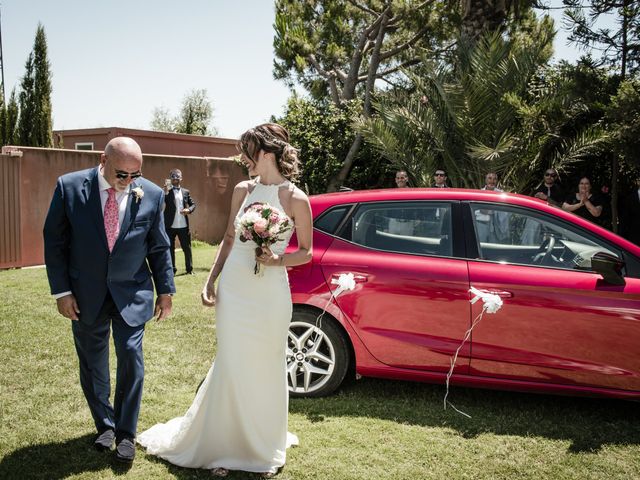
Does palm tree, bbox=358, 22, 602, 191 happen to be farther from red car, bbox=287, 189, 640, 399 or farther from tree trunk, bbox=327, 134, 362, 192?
red car, bbox=287, 189, 640, 399

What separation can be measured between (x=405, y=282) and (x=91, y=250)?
2.28 m

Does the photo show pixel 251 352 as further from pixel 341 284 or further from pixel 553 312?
pixel 553 312

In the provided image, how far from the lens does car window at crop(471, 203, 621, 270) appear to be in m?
4.60

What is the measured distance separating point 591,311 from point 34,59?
26011 mm

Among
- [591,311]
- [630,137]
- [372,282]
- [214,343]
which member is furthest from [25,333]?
[630,137]

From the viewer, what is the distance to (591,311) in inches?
173

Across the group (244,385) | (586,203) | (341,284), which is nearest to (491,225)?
(341,284)

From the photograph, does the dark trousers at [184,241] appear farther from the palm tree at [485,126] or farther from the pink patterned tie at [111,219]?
the pink patterned tie at [111,219]

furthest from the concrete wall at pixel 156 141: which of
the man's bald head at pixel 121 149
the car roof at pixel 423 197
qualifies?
the man's bald head at pixel 121 149

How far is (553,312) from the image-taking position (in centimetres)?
444

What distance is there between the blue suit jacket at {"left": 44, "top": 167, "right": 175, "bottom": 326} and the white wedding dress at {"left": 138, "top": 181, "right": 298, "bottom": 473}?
58 cm

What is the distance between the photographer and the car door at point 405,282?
15.2 feet

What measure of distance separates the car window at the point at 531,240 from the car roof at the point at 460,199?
2.3 inches

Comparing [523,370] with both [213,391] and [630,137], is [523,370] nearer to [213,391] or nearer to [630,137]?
[213,391]
